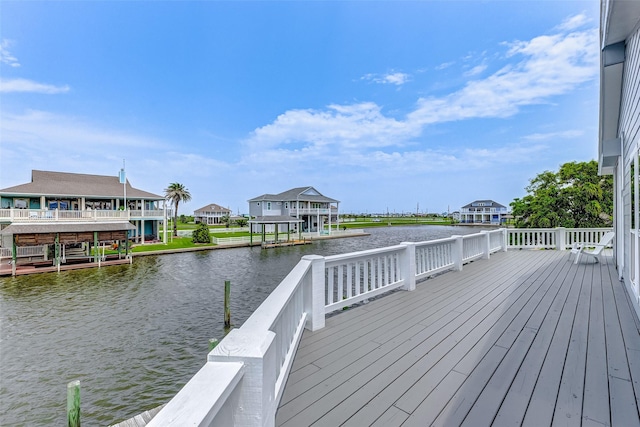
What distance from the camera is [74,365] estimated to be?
665cm

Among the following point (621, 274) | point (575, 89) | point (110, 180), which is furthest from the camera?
point (110, 180)

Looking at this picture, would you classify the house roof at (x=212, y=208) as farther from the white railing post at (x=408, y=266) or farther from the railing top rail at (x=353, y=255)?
the railing top rail at (x=353, y=255)

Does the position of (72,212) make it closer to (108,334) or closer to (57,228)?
(57,228)

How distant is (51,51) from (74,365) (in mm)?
17586

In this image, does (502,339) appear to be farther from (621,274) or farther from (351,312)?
(621,274)

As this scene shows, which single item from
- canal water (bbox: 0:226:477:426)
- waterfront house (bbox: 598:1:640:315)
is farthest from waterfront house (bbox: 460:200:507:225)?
waterfront house (bbox: 598:1:640:315)

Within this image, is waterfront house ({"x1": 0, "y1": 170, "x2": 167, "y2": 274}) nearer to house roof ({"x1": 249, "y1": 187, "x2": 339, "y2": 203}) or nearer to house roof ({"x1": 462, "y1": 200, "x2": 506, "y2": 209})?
house roof ({"x1": 249, "y1": 187, "x2": 339, "y2": 203})

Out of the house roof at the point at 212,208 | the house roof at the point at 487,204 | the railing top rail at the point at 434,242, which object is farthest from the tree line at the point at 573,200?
the house roof at the point at 487,204

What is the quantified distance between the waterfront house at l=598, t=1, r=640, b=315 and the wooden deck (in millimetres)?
1062

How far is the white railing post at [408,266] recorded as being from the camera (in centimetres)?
494

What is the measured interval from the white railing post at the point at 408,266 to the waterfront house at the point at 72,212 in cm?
1956

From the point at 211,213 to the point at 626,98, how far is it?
6338cm

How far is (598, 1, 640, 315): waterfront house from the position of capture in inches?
141

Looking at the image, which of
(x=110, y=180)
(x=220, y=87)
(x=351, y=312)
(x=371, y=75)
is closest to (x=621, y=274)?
(x=351, y=312)
